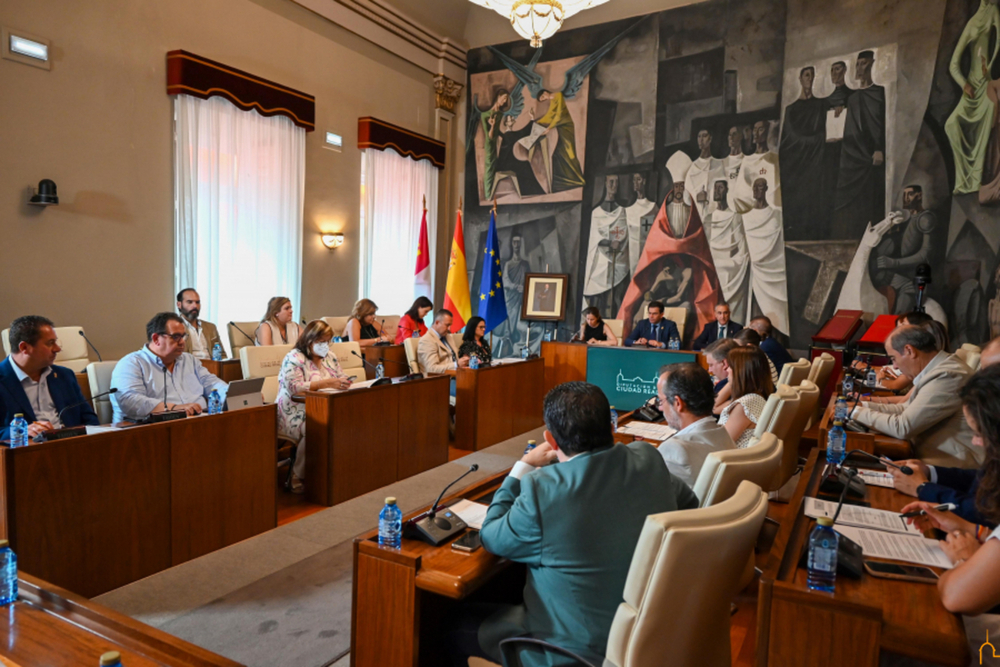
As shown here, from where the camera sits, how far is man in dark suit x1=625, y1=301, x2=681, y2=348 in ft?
27.7

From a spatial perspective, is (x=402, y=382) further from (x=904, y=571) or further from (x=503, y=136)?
(x=503, y=136)

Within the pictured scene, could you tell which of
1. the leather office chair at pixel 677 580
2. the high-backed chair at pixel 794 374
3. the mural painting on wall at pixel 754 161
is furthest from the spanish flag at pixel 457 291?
the leather office chair at pixel 677 580

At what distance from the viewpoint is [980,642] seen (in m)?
1.64

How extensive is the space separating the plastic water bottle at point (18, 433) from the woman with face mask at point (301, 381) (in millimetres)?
1827

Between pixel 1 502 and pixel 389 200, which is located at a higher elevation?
pixel 389 200

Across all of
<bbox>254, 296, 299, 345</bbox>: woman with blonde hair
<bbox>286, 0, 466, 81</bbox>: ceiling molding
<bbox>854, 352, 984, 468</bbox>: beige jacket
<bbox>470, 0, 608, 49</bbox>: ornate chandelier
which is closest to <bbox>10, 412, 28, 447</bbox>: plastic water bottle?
<bbox>254, 296, 299, 345</bbox>: woman with blonde hair

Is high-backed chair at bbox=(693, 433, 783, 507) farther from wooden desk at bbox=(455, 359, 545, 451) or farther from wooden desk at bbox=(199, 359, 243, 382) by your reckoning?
wooden desk at bbox=(199, 359, 243, 382)

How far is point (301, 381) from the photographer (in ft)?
15.0

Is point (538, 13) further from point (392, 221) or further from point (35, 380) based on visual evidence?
point (35, 380)

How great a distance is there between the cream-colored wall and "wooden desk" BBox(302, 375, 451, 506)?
3377mm

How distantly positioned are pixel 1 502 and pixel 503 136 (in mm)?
9273

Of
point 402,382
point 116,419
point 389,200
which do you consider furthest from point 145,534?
point 389,200

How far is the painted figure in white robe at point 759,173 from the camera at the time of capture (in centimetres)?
850

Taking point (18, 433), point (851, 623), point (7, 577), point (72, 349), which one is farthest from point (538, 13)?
point (7, 577)
